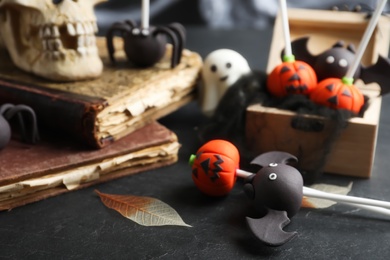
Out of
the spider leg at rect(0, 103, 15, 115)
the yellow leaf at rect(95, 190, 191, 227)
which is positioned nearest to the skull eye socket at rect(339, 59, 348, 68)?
the yellow leaf at rect(95, 190, 191, 227)

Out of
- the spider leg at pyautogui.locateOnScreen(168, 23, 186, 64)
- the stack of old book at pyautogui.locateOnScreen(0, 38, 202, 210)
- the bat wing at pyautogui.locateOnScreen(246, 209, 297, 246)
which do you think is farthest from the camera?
the spider leg at pyautogui.locateOnScreen(168, 23, 186, 64)

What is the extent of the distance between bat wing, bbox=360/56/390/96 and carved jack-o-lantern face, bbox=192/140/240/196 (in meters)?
0.26

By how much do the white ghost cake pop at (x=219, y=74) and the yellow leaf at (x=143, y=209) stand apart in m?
0.24

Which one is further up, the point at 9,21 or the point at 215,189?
the point at 9,21

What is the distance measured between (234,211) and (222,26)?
2.91 feet

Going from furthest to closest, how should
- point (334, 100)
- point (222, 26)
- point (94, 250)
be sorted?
point (222, 26) < point (334, 100) < point (94, 250)

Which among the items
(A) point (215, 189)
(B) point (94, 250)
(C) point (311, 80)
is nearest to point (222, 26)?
(C) point (311, 80)

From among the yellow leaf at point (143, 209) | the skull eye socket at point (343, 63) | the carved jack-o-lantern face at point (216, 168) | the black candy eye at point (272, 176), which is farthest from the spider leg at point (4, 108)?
the skull eye socket at point (343, 63)

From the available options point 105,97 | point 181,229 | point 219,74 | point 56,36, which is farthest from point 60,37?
point 181,229

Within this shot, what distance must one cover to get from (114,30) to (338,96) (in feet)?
1.26

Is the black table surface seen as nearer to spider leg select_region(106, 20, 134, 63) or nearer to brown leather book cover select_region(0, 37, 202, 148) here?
brown leather book cover select_region(0, 37, 202, 148)

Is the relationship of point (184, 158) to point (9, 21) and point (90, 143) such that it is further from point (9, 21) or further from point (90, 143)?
point (9, 21)

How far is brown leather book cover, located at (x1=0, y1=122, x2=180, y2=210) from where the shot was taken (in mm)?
737

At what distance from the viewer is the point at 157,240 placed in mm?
680
